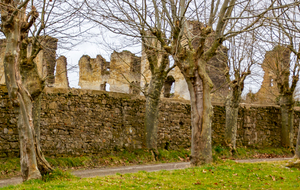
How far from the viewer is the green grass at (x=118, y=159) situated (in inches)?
396

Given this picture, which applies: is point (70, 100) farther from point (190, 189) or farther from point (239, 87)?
point (239, 87)

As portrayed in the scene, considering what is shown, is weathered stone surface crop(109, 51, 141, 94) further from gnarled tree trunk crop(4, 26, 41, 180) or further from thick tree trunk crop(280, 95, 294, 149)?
gnarled tree trunk crop(4, 26, 41, 180)

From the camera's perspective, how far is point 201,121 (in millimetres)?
9633

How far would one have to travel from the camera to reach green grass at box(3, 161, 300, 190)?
6.68 metres

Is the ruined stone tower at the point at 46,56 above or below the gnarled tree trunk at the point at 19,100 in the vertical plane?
above

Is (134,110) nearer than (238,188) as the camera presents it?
No

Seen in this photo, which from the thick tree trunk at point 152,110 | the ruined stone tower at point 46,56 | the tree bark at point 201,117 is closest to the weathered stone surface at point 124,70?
the ruined stone tower at point 46,56

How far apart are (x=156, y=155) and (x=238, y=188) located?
6.60 m

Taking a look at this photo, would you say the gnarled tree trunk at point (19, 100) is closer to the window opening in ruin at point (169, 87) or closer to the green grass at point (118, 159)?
the green grass at point (118, 159)

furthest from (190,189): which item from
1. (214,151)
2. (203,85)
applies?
(214,151)

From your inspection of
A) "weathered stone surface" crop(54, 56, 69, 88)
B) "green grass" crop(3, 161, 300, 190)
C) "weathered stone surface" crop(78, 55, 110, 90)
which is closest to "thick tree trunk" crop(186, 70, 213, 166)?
"green grass" crop(3, 161, 300, 190)

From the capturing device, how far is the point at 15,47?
23.3ft

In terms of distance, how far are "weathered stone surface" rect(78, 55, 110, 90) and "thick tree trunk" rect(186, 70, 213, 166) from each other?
20728mm

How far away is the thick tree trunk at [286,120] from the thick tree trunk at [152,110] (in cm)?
866
